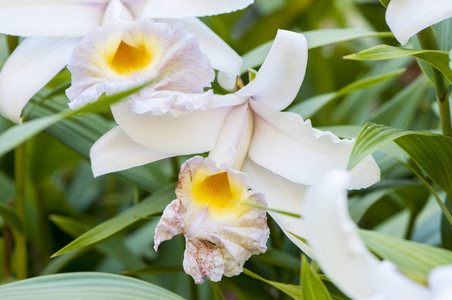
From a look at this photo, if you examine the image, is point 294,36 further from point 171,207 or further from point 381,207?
point 381,207

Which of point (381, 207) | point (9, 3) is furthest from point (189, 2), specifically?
point (381, 207)

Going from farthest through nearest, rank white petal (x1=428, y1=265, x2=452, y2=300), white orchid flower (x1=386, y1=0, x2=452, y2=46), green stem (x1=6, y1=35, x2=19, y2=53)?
green stem (x1=6, y1=35, x2=19, y2=53) → white orchid flower (x1=386, y1=0, x2=452, y2=46) → white petal (x1=428, y1=265, x2=452, y2=300)

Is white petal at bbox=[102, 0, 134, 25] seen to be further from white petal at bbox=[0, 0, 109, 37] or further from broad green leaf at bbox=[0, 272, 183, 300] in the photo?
broad green leaf at bbox=[0, 272, 183, 300]

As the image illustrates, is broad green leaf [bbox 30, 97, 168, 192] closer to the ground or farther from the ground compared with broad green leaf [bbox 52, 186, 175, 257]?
closer to the ground

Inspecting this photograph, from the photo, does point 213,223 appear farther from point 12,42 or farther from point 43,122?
point 12,42

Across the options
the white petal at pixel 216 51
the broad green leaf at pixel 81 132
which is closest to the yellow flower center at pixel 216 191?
the white petal at pixel 216 51

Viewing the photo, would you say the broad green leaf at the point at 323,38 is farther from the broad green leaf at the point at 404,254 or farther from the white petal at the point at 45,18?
the broad green leaf at the point at 404,254

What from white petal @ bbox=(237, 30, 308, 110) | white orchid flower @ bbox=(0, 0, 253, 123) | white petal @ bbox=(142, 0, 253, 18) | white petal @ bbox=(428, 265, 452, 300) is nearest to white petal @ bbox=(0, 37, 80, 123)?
white orchid flower @ bbox=(0, 0, 253, 123)
